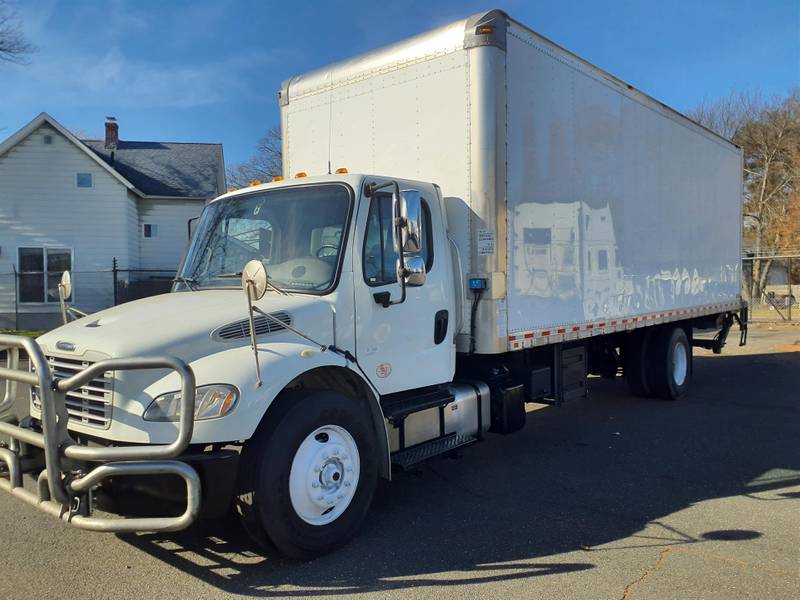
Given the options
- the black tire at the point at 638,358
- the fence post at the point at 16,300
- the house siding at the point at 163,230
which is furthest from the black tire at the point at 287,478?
the house siding at the point at 163,230

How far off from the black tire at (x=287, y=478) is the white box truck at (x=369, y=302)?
0.04 feet

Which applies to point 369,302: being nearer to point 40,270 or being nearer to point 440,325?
point 440,325

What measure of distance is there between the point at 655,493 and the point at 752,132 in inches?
1521

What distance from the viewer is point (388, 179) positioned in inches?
191

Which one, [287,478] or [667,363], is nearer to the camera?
[287,478]

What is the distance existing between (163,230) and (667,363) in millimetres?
21508

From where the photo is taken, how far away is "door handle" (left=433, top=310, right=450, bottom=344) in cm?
518

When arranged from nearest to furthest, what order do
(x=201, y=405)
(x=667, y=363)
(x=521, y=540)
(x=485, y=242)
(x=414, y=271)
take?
(x=201, y=405)
(x=521, y=540)
(x=414, y=271)
(x=485, y=242)
(x=667, y=363)

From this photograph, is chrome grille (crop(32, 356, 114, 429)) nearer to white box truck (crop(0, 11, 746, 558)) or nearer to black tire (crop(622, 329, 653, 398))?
white box truck (crop(0, 11, 746, 558))

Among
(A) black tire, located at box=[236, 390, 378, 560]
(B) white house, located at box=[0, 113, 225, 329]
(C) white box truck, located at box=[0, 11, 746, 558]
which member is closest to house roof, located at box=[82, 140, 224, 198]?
(B) white house, located at box=[0, 113, 225, 329]

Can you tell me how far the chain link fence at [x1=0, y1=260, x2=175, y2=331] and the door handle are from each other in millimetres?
18387

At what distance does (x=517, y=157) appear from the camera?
5.67m

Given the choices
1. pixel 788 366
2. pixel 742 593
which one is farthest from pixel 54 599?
pixel 788 366

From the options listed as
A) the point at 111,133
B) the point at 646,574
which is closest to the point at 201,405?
the point at 646,574
